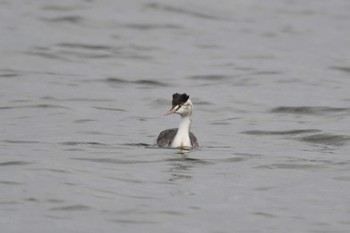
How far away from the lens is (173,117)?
2105 centimetres

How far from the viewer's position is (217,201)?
13.5 metres

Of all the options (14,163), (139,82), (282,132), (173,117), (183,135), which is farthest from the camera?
(139,82)

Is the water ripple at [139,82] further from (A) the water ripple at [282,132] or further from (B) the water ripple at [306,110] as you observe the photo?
(A) the water ripple at [282,132]

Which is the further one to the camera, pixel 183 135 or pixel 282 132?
pixel 282 132

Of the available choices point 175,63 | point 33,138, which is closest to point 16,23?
point 175,63

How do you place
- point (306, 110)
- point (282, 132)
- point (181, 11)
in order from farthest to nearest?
point (181, 11)
point (306, 110)
point (282, 132)

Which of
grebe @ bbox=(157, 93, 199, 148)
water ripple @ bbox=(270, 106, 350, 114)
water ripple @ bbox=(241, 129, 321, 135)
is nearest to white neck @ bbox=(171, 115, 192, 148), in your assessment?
grebe @ bbox=(157, 93, 199, 148)

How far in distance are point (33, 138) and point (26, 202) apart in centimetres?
445

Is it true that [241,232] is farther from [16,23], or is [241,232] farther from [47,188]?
[16,23]

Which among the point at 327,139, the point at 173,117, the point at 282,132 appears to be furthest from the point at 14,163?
the point at 173,117

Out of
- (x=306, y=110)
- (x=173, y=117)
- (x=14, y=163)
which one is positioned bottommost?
(x=14, y=163)

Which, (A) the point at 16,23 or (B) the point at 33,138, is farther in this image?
(A) the point at 16,23

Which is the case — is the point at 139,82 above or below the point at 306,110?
above

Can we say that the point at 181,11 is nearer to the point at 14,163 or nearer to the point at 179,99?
the point at 179,99
